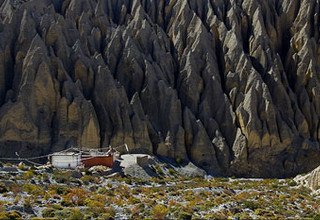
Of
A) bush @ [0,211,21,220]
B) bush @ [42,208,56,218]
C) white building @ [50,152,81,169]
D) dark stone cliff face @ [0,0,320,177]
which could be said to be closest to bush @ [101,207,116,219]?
bush @ [42,208,56,218]

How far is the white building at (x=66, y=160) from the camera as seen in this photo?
5212 cm

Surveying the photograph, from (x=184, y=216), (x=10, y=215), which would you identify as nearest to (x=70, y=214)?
(x=10, y=215)

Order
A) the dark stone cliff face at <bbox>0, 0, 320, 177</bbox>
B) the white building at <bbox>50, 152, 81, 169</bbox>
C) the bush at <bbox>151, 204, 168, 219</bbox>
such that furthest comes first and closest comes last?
the dark stone cliff face at <bbox>0, 0, 320, 177</bbox>
the white building at <bbox>50, 152, 81, 169</bbox>
the bush at <bbox>151, 204, 168, 219</bbox>

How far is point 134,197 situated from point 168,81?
1275 inches

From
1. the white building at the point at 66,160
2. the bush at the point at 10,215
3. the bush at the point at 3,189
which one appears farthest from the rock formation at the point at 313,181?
the bush at the point at 10,215

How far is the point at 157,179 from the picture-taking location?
5303 cm

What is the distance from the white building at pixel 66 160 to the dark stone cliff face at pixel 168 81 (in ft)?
17.3

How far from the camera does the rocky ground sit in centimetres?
3231

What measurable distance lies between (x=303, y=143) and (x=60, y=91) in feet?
→ 93.0

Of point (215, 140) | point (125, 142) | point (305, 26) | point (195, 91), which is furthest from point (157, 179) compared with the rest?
point (305, 26)

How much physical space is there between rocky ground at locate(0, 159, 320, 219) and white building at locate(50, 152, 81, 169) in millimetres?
1708

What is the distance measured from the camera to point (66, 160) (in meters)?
52.5

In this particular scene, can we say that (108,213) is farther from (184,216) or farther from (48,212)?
(184,216)

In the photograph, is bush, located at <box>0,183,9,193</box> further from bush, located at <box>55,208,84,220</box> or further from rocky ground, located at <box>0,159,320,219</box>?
bush, located at <box>55,208,84,220</box>
